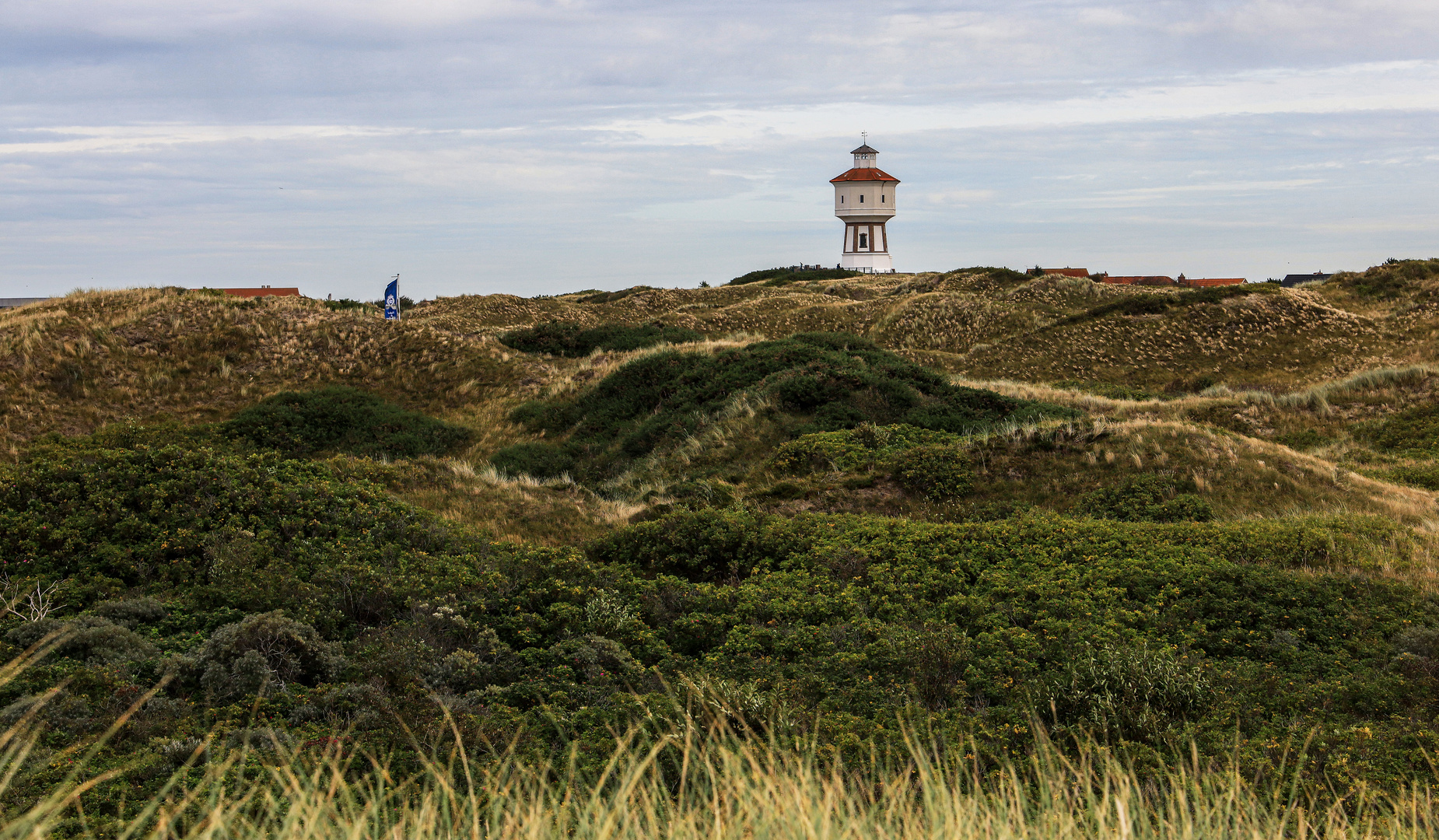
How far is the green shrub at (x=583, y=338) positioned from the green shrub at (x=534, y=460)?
10.7 m

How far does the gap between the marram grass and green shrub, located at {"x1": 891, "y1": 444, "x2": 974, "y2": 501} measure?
26.8 feet

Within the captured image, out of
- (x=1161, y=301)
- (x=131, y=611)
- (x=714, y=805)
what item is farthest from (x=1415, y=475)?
(x=1161, y=301)

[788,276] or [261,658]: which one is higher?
[788,276]

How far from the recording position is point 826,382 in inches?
768

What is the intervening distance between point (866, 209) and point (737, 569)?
6881 cm

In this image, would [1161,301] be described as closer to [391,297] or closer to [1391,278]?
[1391,278]

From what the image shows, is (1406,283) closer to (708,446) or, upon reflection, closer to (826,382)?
(826,382)

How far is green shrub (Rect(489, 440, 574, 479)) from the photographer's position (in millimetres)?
18781

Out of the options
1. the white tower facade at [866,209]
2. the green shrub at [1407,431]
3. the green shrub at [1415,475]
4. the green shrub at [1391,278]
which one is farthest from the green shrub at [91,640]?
the white tower facade at [866,209]

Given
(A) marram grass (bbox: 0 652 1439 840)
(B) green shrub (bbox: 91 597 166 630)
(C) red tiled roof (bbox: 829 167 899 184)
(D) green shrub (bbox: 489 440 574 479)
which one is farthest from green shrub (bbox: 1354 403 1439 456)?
(C) red tiled roof (bbox: 829 167 899 184)

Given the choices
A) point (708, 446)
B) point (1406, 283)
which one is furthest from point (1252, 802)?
point (1406, 283)

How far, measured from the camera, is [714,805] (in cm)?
309

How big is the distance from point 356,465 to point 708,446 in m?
6.68

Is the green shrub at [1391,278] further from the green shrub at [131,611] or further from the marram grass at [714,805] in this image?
the green shrub at [131,611]
